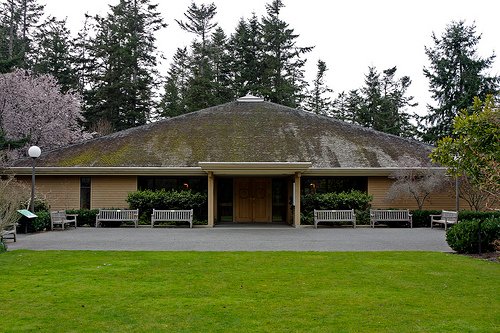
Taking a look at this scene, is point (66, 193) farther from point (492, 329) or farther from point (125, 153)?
point (492, 329)

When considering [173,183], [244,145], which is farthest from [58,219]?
[244,145]

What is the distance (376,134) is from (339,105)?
29.0m

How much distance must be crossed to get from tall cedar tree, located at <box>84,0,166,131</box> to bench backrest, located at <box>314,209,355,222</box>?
2642 centimetres

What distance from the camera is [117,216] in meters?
22.9

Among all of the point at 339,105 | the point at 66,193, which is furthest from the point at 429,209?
the point at 339,105

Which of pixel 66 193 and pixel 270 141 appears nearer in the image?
pixel 66 193

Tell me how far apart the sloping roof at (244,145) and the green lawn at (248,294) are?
13.5 meters

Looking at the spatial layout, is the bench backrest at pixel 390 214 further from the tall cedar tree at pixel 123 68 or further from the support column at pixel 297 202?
the tall cedar tree at pixel 123 68

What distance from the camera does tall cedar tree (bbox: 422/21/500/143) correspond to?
1654 inches

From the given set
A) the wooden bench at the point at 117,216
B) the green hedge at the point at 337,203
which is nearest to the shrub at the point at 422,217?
the green hedge at the point at 337,203

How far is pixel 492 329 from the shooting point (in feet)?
19.5

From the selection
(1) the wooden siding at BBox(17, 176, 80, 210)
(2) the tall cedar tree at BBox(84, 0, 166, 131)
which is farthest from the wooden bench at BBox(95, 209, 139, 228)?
(2) the tall cedar tree at BBox(84, 0, 166, 131)

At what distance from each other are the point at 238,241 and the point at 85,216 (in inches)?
394

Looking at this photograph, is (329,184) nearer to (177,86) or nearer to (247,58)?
(247,58)
